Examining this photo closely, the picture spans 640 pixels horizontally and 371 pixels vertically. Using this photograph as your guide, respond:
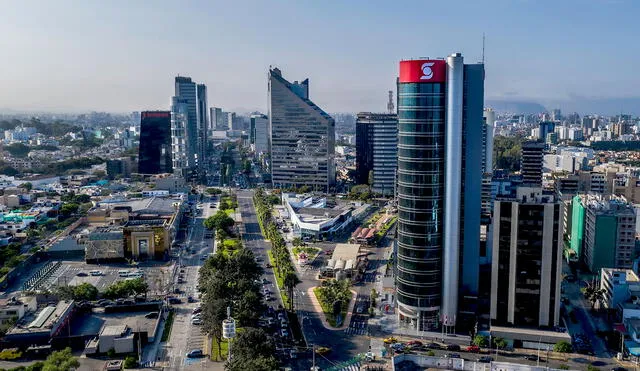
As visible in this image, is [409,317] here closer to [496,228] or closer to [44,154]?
[496,228]

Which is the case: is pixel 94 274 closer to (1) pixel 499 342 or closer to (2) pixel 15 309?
(2) pixel 15 309

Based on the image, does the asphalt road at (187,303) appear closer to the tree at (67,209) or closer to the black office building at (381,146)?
the tree at (67,209)

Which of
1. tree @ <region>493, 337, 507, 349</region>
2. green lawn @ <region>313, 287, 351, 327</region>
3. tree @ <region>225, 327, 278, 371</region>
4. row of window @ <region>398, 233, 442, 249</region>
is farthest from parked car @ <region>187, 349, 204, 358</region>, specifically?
tree @ <region>493, 337, 507, 349</region>

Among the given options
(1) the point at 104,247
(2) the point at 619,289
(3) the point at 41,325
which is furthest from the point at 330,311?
(1) the point at 104,247

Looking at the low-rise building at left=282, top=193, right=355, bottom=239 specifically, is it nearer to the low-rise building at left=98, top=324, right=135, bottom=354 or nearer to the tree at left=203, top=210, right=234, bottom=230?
the tree at left=203, top=210, right=234, bottom=230

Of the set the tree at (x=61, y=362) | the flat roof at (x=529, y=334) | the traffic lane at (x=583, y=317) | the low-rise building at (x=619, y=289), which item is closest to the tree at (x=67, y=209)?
the tree at (x=61, y=362)
